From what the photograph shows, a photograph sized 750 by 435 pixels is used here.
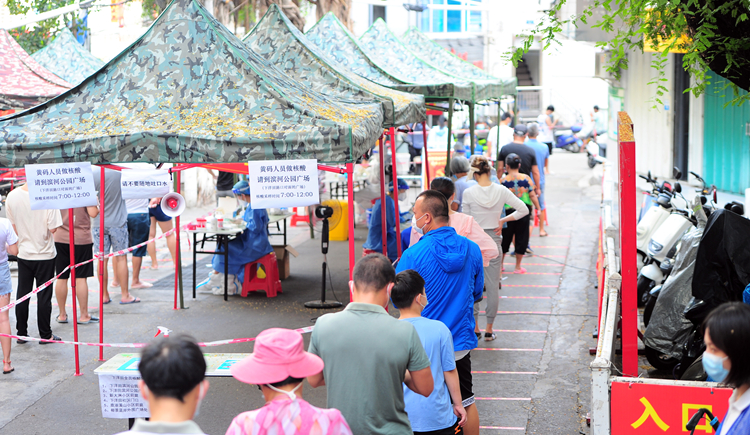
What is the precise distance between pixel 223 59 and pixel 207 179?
11.7 m

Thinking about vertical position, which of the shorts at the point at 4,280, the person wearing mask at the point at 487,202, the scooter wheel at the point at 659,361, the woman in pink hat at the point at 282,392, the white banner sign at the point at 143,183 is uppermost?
the white banner sign at the point at 143,183

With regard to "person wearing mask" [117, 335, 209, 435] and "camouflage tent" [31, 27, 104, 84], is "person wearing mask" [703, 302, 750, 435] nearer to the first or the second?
"person wearing mask" [117, 335, 209, 435]

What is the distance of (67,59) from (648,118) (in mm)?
14372

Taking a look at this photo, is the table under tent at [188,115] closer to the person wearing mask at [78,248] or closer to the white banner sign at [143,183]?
the white banner sign at [143,183]

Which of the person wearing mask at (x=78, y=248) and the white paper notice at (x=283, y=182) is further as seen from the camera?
the person wearing mask at (x=78, y=248)

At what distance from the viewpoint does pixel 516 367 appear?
684cm

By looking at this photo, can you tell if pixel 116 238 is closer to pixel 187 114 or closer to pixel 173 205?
pixel 173 205

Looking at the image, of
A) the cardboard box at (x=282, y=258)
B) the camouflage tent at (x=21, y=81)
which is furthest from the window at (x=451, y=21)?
the cardboard box at (x=282, y=258)

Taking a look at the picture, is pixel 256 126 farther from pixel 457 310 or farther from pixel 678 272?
pixel 678 272

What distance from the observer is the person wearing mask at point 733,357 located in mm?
2771

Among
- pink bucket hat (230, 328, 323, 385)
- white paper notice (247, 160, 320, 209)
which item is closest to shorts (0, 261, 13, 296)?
white paper notice (247, 160, 320, 209)

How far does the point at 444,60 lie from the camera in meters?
13.9

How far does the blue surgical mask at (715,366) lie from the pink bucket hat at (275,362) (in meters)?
1.52

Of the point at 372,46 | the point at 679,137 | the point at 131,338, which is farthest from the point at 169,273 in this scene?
the point at 679,137
